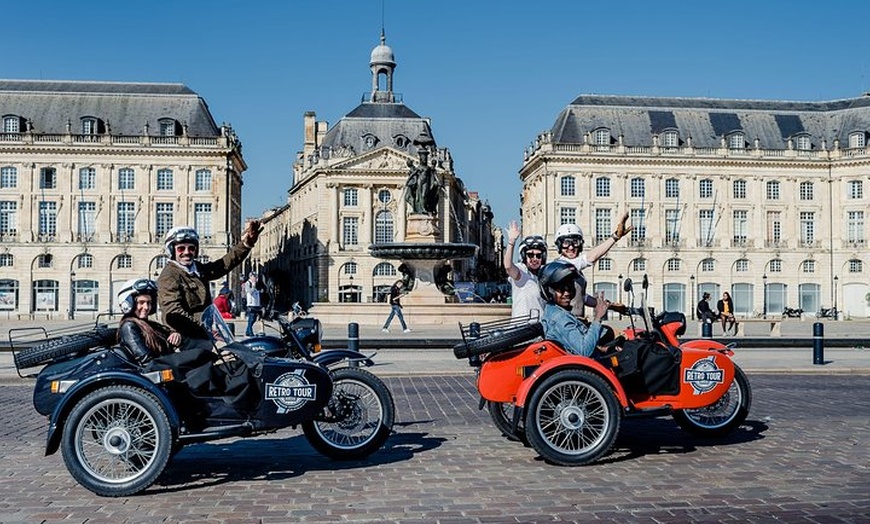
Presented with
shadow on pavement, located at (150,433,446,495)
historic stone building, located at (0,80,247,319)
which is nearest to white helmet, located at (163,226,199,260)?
shadow on pavement, located at (150,433,446,495)

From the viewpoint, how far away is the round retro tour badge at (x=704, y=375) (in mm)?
8328

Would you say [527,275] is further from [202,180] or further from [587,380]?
[202,180]

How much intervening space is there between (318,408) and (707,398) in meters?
3.35

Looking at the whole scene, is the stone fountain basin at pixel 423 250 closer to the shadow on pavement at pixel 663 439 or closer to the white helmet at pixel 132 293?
the shadow on pavement at pixel 663 439

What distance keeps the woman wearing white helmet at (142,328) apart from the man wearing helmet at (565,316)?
306cm

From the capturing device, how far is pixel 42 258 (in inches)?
2758

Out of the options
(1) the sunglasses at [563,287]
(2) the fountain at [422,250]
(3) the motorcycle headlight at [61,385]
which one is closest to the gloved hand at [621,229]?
(1) the sunglasses at [563,287]

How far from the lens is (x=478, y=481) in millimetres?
7309

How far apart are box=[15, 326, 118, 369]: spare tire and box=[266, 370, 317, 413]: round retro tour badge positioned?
1.43 metres

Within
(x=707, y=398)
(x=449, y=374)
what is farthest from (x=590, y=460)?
(x=449, y=374)

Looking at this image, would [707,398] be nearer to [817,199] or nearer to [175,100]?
[175,100]

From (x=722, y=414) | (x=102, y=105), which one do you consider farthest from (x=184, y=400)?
(x=102, y=105)

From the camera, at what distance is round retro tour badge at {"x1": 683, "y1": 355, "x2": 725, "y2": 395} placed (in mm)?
8328

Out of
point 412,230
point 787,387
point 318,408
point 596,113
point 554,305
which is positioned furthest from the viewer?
point 596,113
